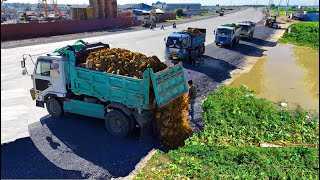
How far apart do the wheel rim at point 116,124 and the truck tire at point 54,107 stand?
2.53 metres

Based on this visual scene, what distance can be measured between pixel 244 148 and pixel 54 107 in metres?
7.45

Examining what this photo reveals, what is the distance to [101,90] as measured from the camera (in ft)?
33.6

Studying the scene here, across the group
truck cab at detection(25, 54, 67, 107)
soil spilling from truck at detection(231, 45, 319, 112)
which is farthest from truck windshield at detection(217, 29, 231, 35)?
truck cab at detection(25, 54, 67, 107)

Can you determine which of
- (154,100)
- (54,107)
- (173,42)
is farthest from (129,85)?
(173,42)

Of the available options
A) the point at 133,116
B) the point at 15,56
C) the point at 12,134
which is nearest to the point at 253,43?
the point at 15,56

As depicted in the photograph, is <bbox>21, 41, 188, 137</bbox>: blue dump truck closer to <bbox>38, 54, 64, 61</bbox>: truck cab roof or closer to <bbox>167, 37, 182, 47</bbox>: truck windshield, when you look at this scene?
<bbox>38, 54, 64, 61</bbox>: truck cab roof

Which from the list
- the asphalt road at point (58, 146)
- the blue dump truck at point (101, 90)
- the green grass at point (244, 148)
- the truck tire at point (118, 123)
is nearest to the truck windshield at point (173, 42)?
the asphalt road at point (58, 146)

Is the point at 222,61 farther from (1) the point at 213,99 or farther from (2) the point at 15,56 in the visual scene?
(2) the point at 15,56

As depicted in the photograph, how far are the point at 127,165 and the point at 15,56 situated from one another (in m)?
20.3

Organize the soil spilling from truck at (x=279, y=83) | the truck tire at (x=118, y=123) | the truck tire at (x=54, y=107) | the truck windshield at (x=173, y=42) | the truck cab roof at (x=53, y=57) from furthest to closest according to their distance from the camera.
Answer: the truck windshield at (x=173, y=42)
the soil spilling from truck at (x=279, y=83)
the truck tire at (x=54, y=107)
the truck cab roof at (x=53, y=57)
the truck tire at (x=118, y=123)

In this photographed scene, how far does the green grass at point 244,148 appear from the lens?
26.7 ft

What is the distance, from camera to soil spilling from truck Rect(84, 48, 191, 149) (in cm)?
1020

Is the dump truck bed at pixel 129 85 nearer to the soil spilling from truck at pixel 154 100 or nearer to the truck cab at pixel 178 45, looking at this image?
the soil spilling from truck at pixel 154 100

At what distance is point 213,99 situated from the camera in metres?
14.6
